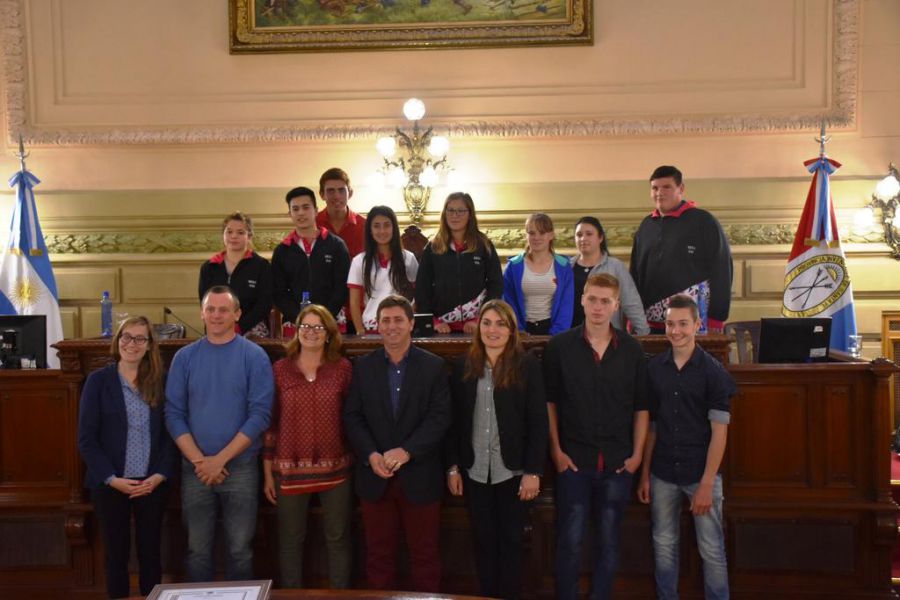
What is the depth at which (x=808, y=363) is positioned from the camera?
13.5 ft

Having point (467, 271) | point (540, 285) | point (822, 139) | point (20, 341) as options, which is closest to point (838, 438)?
point (540, 285)

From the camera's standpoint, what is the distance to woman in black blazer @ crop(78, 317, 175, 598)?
3523 millimetres

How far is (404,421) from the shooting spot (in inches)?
136

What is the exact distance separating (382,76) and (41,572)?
13.8 ft

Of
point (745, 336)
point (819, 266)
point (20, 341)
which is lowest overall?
point (745, 336)

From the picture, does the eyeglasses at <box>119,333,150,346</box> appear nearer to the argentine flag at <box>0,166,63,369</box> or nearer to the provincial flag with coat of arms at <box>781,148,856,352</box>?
the argentine flag at <box>0,166,63,369</box>

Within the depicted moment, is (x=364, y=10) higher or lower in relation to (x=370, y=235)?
higher

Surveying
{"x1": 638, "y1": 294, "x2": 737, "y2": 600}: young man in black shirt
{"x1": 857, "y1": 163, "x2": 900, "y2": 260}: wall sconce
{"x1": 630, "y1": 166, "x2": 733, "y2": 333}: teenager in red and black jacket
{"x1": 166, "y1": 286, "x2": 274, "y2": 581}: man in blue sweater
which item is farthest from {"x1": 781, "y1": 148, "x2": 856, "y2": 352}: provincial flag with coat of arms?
{"x1": 166, "y1": 286, "x2": 274, "y2": 581}: man in blue sweater

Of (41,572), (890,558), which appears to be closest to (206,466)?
(41,572)

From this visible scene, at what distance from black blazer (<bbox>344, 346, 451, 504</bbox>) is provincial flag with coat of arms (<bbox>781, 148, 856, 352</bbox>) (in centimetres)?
356

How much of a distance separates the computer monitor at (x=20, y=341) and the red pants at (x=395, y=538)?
217 cm

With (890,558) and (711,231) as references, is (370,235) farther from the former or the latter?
(890,558)

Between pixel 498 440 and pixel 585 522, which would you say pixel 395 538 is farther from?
pixel 585 522

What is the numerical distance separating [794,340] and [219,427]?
286 centimetres
